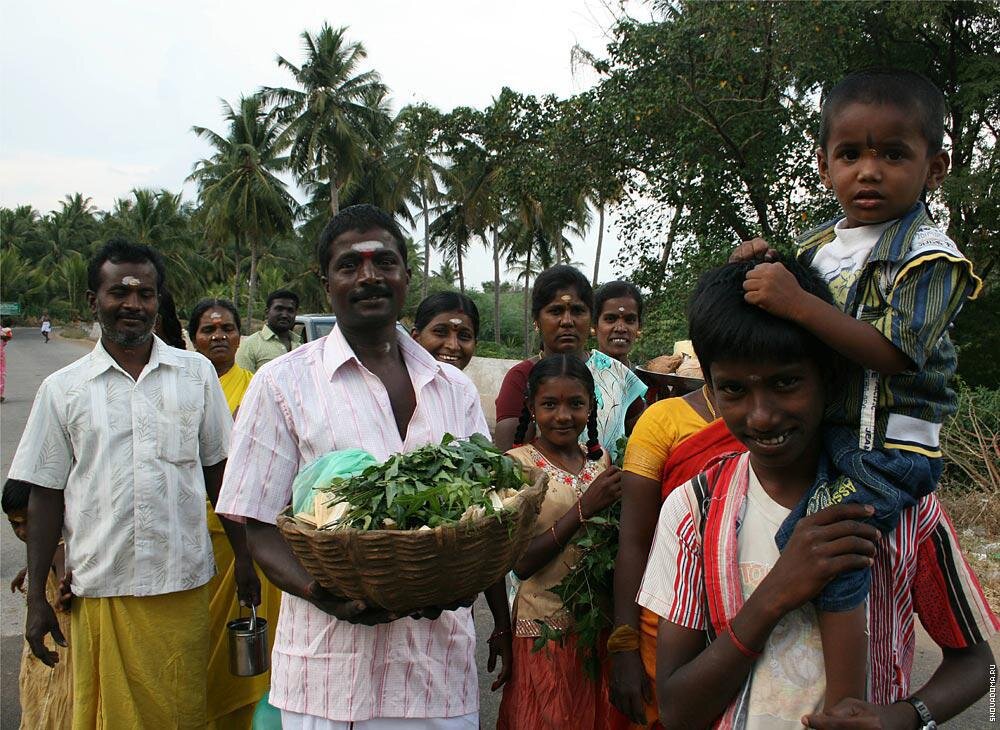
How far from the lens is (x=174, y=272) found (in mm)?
46125

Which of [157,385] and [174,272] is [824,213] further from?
[174,272]

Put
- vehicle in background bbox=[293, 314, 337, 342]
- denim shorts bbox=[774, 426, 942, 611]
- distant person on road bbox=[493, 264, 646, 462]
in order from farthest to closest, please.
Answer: vehicle in background bbox=[293, 314, 337, 342], distant person on road bbox=[493, 264, 646, 462], denim shorts bbox=[774, 426, 942, 611]

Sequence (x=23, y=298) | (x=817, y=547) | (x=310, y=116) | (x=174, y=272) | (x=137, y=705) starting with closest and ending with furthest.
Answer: (x=817, y=547) → (x=137, y=705) → (x=310, y=116) → (x=174, y=272) → (x=23, y=298)

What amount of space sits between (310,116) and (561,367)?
3653 cm

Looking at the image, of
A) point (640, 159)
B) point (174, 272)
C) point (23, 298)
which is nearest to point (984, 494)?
point (640, 159)

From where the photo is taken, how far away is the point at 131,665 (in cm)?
308

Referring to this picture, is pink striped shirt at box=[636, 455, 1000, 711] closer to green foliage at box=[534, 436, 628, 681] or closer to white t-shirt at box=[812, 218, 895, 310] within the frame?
white t-shirt at box=[812, 218, 895, 310]

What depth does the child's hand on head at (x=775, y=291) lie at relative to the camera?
1.56 meters

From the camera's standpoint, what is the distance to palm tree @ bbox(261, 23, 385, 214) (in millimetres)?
36281

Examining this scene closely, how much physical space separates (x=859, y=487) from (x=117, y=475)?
272cm

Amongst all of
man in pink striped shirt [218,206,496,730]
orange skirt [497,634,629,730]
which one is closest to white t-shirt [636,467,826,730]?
man in pink striped shirt [218,206,496,730]

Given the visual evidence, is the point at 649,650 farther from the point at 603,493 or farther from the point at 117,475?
the point at 117,475

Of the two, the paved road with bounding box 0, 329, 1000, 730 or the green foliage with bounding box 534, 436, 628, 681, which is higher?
the green foliage with bounding box 534, 436, 628, 681

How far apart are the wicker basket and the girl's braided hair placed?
1.25 meters
